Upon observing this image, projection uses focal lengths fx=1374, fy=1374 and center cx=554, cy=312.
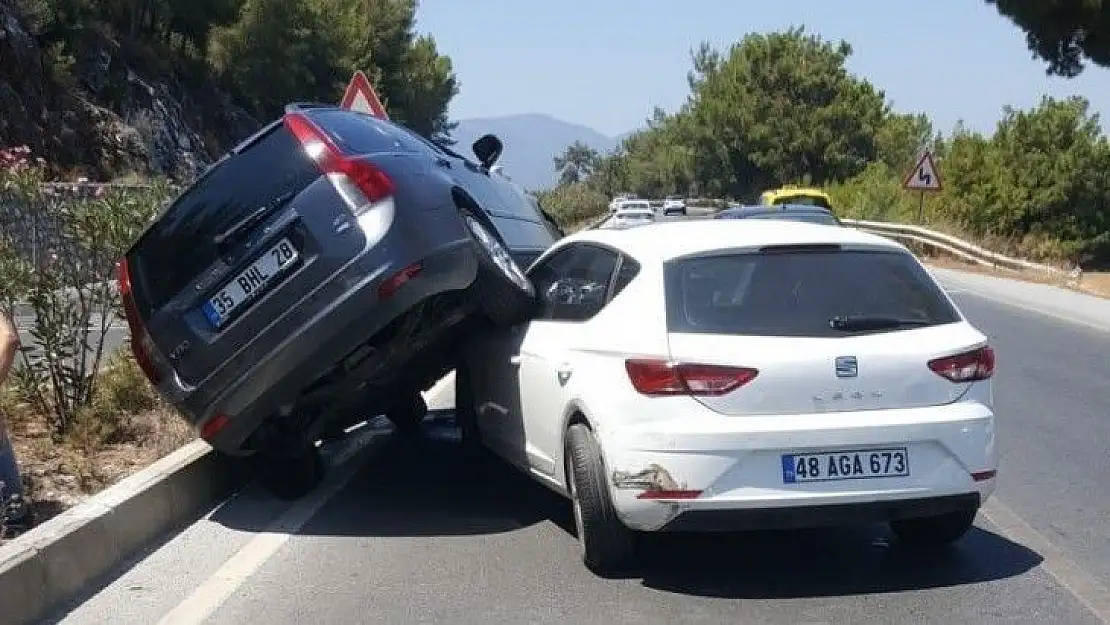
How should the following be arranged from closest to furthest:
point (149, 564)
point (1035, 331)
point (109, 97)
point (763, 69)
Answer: point (149, 564)
point (1035, 331)
point (109, 97)
point (763, 69)

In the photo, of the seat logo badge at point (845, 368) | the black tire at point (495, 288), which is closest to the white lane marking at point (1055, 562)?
the seat logo badge at point (845, 368)

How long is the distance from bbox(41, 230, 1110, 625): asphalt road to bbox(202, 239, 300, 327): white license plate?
1.12 meters

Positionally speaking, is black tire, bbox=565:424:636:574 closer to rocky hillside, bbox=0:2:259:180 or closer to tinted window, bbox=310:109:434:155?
tinted window, bbox=310:109:434:155

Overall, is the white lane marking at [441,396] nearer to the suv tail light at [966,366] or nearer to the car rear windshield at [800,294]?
the car rear windshield at [800,294]

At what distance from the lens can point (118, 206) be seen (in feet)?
27.6

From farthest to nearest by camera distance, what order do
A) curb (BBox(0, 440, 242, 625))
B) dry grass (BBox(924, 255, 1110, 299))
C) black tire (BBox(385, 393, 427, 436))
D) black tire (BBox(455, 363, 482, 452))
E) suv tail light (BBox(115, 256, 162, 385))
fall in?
1. dry grass (BBox(924, 255, 1110, 299))
2. black tire (BBox(385, 393, 427, 436))
3. black tire (BBox(455, 363, 482, 452))
4. suv tail light (BBox(115, 256, 162, 385))
5. curb (BBox(0, 440, 242, 625))

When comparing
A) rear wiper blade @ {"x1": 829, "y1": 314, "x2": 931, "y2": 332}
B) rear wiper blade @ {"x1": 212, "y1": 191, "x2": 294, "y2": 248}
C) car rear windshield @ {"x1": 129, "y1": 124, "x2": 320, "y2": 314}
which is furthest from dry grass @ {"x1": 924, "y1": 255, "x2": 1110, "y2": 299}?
rear wiper blade @ {"x1": 212, "y1": 191, "x2": 294, "y2": 248}

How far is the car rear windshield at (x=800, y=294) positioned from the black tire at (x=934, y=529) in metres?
0.93

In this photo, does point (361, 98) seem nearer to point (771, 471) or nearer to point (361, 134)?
point (361, 134)

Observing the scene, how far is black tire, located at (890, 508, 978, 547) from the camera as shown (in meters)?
6.27

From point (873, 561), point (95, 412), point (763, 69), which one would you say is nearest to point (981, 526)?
point (873, 561)

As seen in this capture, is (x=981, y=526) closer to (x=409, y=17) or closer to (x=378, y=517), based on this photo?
(x=378, y=517)

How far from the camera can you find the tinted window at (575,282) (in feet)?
21.6

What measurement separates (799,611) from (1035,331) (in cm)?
1300
